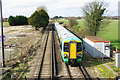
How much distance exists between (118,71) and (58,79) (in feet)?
17.7

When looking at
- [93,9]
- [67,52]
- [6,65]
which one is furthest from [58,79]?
[93,9]

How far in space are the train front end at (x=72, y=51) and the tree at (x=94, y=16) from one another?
487 inches

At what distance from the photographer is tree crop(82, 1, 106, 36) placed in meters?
23.0

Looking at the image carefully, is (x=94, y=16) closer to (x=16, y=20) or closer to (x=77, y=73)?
(x=77, y=73)

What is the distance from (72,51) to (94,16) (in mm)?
13284

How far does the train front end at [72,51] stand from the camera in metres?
12.0

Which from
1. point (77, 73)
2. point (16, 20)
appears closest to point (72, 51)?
point (77, 73)

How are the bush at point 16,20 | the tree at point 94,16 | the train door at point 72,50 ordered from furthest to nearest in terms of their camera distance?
the bush at point 16,20, the tree at point 94,16, the train door at point 72,50

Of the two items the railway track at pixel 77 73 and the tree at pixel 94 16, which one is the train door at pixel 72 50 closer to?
the railway track at pixel 77 73

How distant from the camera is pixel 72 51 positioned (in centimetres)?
1198

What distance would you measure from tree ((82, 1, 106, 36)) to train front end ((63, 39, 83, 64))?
487 inches

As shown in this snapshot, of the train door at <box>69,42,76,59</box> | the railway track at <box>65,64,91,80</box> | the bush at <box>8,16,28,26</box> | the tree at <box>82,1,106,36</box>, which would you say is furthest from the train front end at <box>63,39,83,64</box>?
the bush at <box>8,16,28,26</box>

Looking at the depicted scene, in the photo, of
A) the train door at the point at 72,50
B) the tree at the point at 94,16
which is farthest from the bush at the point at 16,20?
the train door at the point at 72,50

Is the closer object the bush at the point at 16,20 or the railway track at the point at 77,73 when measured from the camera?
the railway track at the point at 77,73
